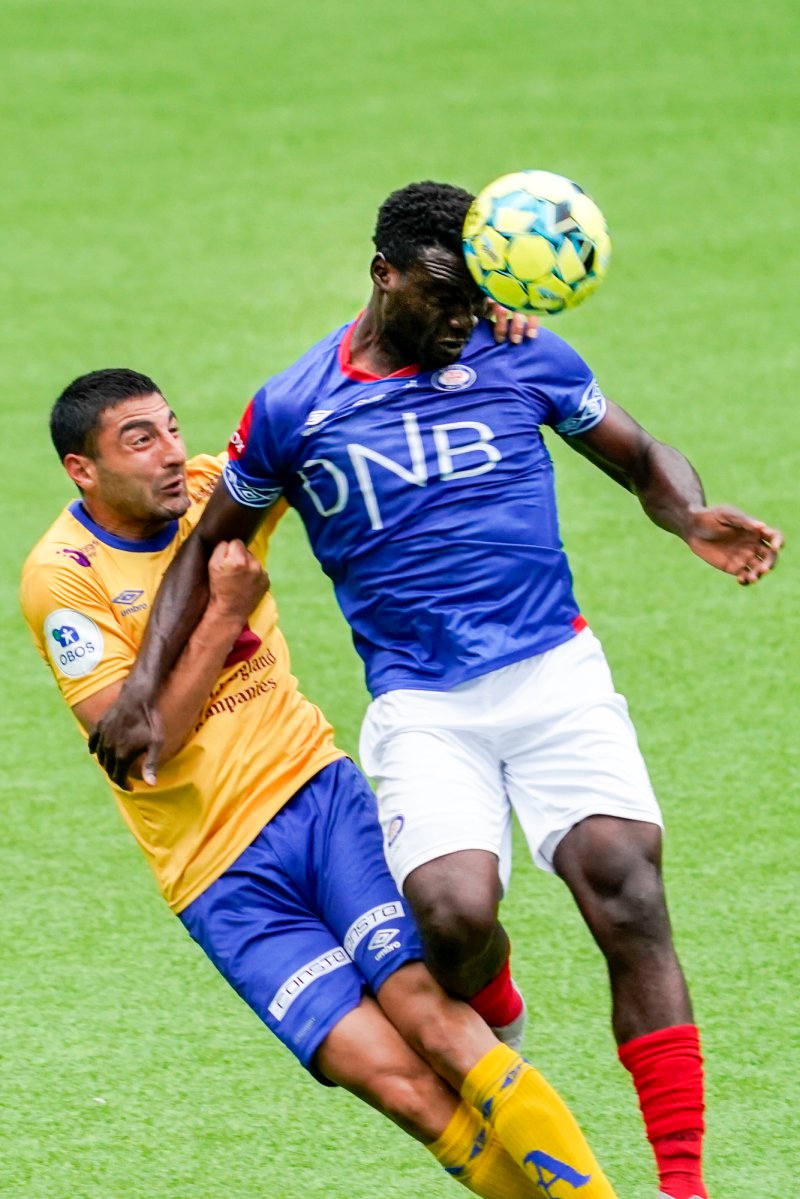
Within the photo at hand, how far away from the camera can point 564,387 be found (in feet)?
15.6

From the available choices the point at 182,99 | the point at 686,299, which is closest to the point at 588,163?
the point at 686,299

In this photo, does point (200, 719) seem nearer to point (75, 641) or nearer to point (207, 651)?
point (207, 651)

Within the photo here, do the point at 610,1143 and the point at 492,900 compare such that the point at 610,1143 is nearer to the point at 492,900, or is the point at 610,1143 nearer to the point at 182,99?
the point at 492,900

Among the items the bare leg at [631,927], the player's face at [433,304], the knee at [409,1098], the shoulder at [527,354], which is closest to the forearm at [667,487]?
the shoulder at [527,354]

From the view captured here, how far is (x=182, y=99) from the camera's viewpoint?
1407 centimetres

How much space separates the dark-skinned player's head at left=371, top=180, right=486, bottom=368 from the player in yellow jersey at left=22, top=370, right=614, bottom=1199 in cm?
68

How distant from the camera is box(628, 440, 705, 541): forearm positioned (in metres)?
4.77

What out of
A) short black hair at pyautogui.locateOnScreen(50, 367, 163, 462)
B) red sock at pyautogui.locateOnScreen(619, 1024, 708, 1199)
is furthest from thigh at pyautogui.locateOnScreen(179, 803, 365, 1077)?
short black hair at pyautogui.locateOnScreen(50, 367, 163, 462)

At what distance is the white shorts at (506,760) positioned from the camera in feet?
14.7

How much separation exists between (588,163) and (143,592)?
27.8ft

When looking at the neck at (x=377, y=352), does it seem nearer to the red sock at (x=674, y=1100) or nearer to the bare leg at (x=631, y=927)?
the bare leg at (x=631, y=927)

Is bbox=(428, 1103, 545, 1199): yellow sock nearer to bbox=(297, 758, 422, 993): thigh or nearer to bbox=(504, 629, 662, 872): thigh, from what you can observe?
bbox=(297, 758, 422, 993): thigh

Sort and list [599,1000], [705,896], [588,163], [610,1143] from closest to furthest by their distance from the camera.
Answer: [610,1143] → [599,1000] → [705,896] → [588,163]

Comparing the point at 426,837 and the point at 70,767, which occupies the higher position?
the point at 426,837
